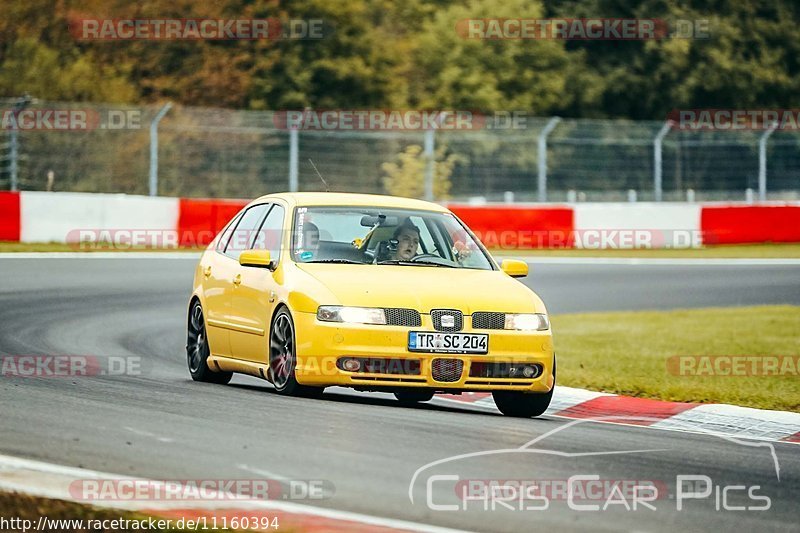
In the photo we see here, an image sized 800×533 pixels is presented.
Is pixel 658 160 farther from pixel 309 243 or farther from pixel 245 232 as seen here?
pixel 309 243

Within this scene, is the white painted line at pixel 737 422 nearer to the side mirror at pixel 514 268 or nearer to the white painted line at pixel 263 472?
the side mirror at pixel 514 268

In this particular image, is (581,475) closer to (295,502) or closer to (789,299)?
(295,502)

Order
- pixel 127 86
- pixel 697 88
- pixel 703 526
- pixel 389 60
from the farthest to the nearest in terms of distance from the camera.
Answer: pixel 697 88, pixel 389 60, pixel 127 86, pixel 703 526

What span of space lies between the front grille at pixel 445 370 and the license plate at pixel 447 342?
0.22ft

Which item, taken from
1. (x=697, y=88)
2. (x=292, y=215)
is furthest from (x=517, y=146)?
(x=697, y=88)

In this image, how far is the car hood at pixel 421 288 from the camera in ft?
31.9

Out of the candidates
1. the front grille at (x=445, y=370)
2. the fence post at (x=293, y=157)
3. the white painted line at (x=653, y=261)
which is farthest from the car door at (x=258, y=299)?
the fence post at (x=293, y=157)

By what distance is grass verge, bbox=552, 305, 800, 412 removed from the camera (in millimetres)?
12047

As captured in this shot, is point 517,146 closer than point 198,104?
Yes

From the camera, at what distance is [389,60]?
164 feet

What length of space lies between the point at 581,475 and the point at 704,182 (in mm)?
28733

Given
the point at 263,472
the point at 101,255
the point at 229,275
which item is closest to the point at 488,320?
the point at 229,275

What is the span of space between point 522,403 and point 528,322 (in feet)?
2.06

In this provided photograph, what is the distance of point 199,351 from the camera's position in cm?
1162
